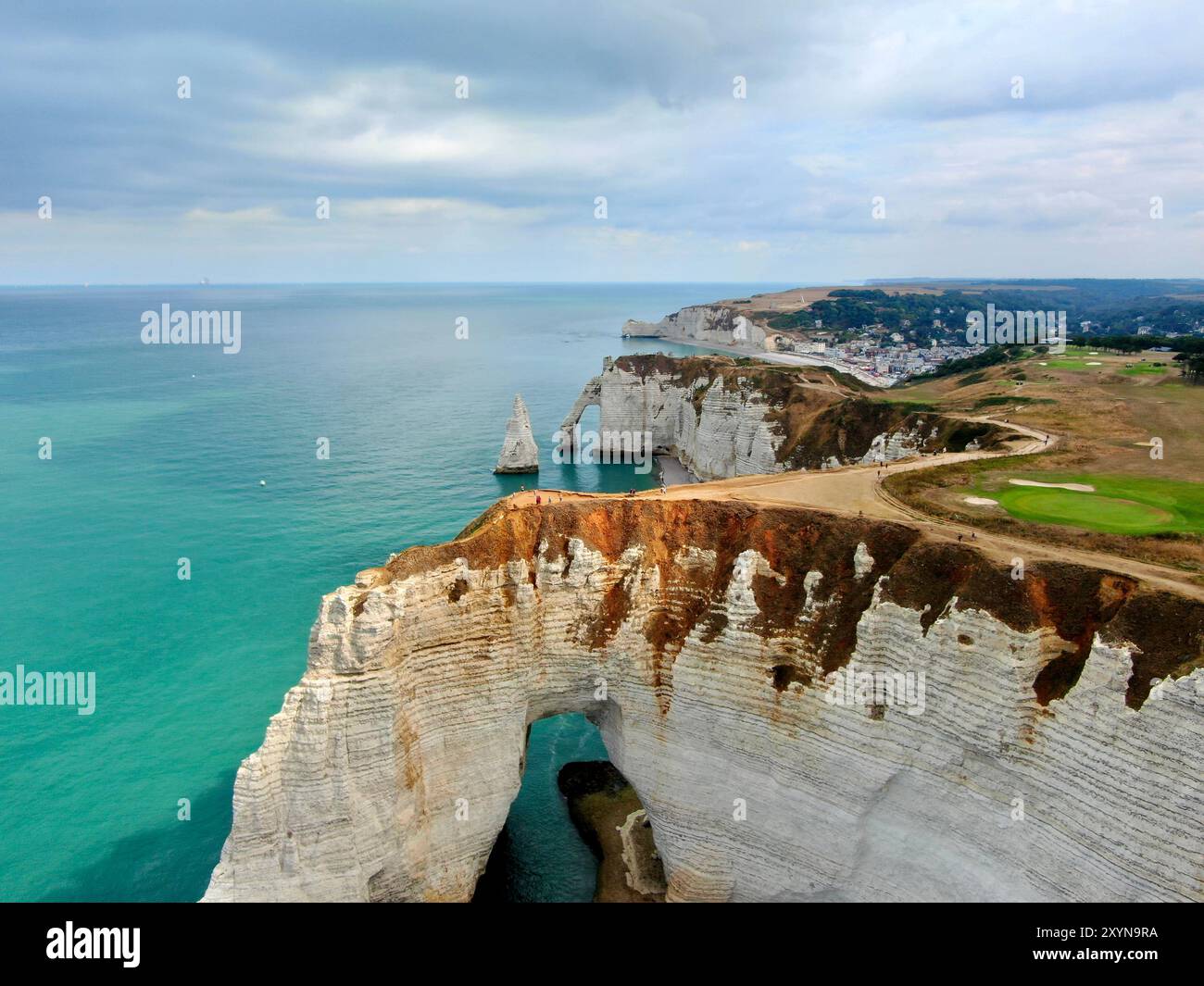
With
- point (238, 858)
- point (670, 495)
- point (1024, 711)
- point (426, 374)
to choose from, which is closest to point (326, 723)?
point (238, 858)

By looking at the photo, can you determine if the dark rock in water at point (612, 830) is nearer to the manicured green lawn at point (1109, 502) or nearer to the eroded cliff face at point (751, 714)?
the eroded cliff face at point (751, 714)

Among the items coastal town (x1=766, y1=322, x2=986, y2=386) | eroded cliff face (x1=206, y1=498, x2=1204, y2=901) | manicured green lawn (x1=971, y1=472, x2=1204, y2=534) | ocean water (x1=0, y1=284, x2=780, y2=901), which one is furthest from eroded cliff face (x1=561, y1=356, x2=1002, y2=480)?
coastal town (x1=766, y1=322, x2=986, y2=386)

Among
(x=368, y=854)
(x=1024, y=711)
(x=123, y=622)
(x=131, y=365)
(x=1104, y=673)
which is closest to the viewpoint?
(x=1104, y=673)

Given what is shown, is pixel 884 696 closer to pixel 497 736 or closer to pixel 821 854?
pixel 821 854

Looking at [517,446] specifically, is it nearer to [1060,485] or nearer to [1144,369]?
[1060,485]

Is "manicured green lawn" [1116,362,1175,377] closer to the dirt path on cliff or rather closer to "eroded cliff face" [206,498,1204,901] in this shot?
the dirt path on cliff

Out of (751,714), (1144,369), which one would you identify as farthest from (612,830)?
(1144,369)

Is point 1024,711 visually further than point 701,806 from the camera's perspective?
No
